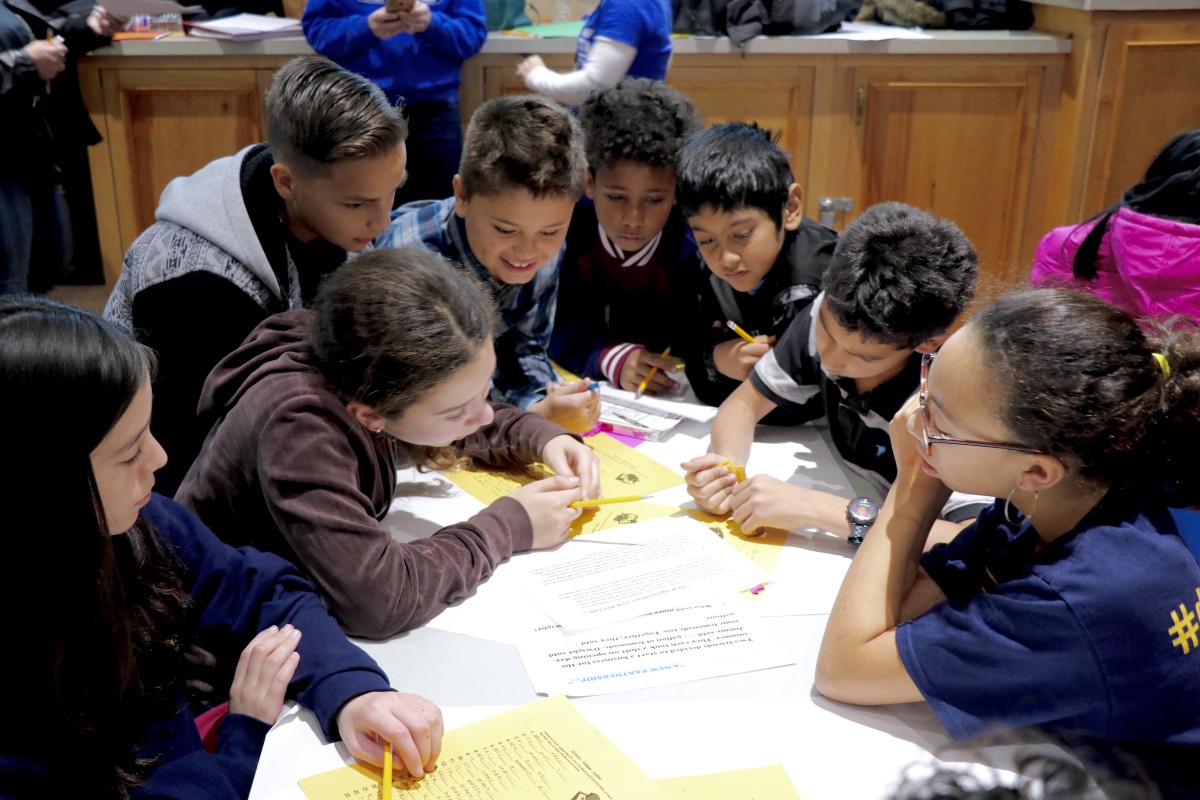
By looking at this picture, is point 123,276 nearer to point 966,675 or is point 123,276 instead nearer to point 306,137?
point 306,137

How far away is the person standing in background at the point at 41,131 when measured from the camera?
2697 mm

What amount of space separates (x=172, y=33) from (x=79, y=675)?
2919 mm

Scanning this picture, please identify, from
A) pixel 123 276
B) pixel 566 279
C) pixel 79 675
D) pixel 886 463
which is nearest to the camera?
pixel 79 675

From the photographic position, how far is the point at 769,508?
1369 millimetres

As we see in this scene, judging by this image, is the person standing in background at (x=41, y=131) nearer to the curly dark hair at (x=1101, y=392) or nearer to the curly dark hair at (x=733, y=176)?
the curly dark hair at (x=733, y=176)

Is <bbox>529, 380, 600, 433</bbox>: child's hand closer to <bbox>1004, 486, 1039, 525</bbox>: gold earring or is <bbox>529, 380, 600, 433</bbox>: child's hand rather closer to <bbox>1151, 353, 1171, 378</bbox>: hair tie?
<bbox>1004, 486, 1039, 525</bbox>: gold earring

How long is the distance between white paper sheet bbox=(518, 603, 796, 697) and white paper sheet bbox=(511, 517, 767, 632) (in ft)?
0.09

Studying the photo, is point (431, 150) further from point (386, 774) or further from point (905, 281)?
point (386, 774)

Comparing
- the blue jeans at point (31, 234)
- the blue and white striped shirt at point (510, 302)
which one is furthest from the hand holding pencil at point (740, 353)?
the blue jeans at point (31, 234)

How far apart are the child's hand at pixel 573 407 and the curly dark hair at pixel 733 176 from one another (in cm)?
39

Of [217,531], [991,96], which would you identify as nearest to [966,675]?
[217,531]

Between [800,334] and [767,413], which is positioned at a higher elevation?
[800,334]

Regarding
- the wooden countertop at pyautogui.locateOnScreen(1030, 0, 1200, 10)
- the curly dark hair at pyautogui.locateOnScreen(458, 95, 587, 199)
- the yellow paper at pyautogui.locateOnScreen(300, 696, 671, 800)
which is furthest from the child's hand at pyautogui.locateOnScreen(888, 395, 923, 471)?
the wooden countertop at pyautogui.locateOnScreen(1030, 0, 1200, 10)

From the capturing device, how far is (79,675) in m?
0.92
